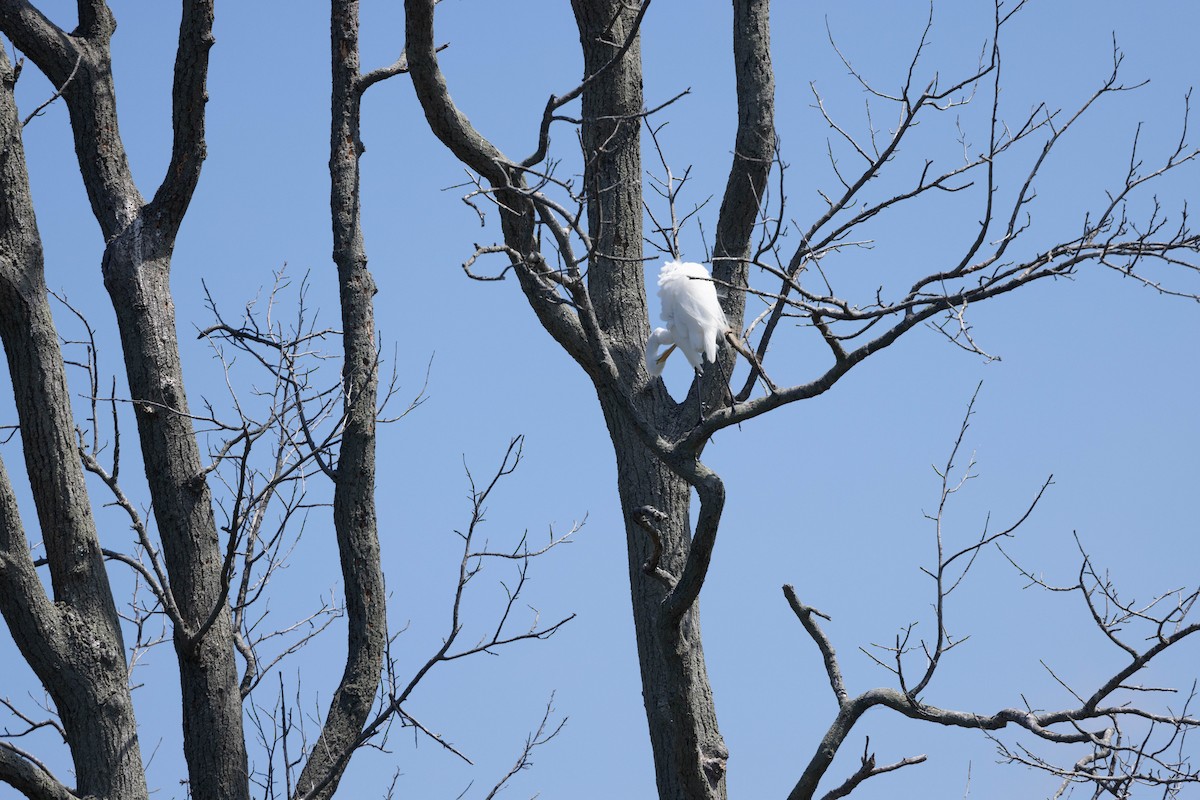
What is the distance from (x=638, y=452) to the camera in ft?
13.9

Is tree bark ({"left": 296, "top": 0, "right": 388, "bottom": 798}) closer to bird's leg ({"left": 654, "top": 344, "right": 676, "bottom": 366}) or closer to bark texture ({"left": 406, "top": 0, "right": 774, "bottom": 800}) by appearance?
bark texture ({"left": 406, "top": 0, "right": 774, "bottom": 800})

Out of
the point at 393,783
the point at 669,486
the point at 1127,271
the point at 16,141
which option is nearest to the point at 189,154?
the point at 16,141

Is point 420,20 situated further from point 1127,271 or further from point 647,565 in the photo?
point 1127,271

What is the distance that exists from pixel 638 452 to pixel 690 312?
626mm

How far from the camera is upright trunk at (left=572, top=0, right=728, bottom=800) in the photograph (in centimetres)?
389

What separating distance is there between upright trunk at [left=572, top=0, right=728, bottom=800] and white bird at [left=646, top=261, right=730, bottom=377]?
0.22 metres

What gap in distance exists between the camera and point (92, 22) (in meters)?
4.23

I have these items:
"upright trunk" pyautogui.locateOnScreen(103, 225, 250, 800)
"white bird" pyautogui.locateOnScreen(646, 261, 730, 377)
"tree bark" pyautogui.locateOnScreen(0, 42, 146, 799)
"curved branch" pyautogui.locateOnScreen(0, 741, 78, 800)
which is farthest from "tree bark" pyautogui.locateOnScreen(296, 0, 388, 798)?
"white bird" pyautogui.locateOnScreen(646, 261, 730, 377)

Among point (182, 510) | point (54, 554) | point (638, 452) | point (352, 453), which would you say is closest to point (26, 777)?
point (54, 554)

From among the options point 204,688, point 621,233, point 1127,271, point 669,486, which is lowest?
point 204,688

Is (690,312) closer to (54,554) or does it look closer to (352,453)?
(352,453)

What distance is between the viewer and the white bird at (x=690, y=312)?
3.87 meters

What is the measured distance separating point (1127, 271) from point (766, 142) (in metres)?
1.29

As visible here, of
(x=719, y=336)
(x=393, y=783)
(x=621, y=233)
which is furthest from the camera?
(x=393, y=783)
